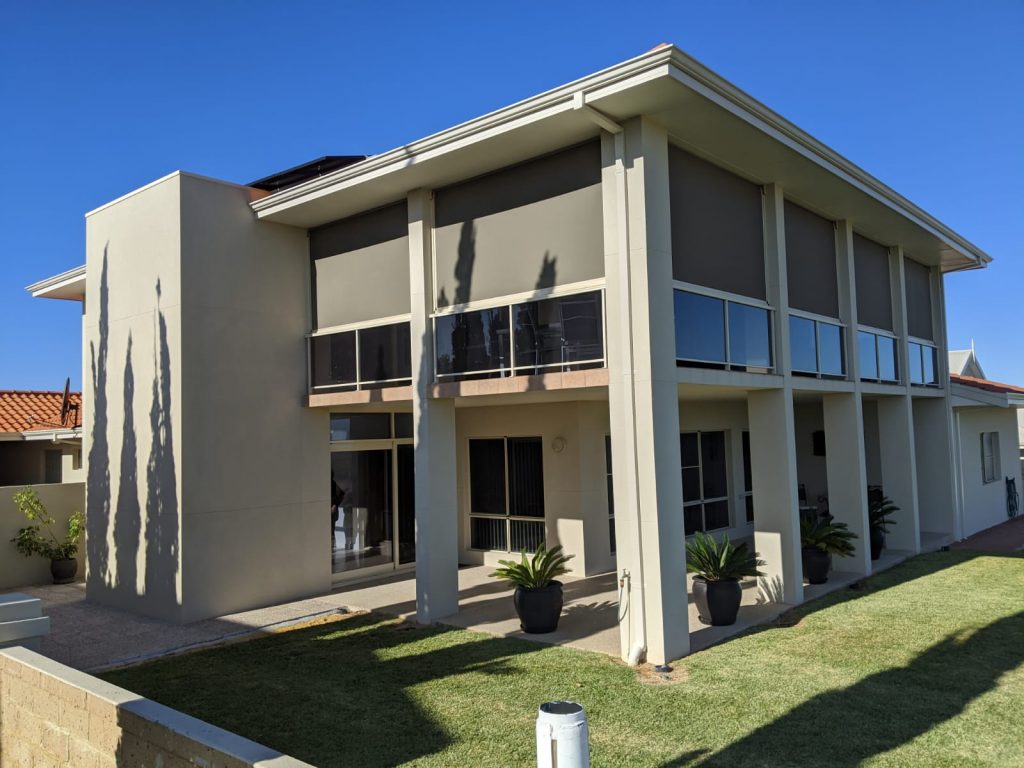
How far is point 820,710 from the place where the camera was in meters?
6.45

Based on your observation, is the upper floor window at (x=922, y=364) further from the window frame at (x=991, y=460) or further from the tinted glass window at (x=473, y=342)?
the tinted glass window at (x=473, y=342)

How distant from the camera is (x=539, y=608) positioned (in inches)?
363

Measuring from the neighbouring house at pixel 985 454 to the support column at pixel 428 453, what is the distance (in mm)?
12076

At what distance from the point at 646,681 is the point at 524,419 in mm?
6894

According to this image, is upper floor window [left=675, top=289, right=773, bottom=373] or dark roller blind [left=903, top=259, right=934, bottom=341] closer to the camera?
upper floor window [left=675, top=289, right=773, bottom=373]

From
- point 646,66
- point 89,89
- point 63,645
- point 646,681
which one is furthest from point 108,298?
point 646,681

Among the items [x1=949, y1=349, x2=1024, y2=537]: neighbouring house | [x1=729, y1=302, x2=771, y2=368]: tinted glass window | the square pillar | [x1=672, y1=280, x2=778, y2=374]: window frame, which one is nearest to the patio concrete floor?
[x1=672, y1=280, x2=778, y2=374]: window frame

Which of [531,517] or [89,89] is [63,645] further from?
[89,89]

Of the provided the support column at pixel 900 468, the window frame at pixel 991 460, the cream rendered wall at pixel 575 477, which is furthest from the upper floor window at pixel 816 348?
the window frame at pixel 991 460

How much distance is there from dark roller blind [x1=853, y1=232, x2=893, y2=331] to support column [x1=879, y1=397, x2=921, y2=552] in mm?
1650

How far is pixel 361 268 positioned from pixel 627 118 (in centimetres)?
502

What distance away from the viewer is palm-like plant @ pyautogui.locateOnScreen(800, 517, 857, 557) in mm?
11484

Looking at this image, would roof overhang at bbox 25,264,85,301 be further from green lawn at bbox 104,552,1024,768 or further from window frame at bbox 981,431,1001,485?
window frame at bbox 981,431,1001,485

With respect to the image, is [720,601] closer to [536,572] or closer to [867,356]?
[536,572]
